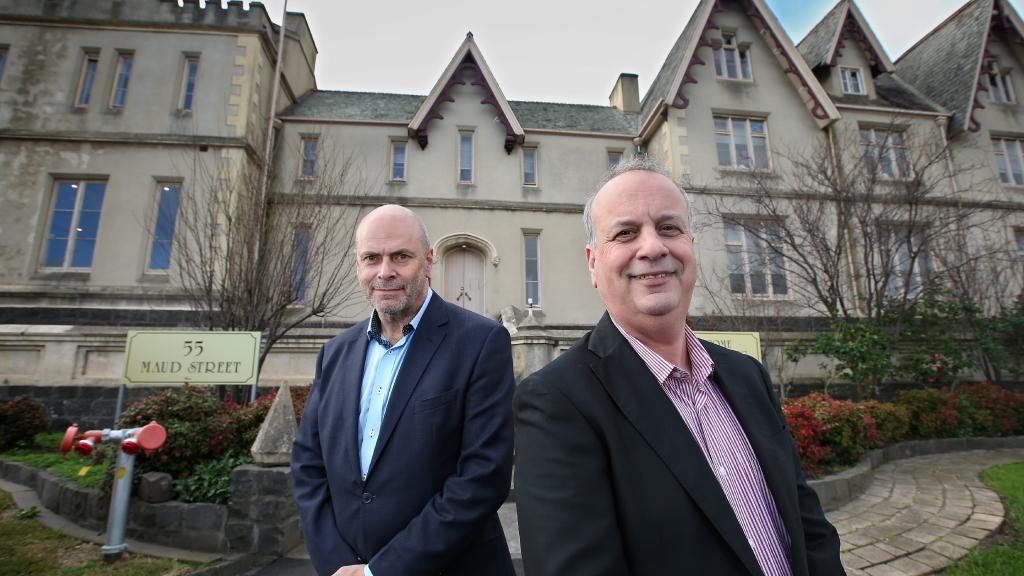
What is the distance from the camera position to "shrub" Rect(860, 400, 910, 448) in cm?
723

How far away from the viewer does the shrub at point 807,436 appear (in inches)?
215

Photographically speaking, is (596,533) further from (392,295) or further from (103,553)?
(103,553)

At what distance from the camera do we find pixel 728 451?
140cm

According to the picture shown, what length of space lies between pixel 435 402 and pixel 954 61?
958 inches

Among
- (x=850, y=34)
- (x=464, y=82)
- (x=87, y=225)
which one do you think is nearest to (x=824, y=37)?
(x=850, y=34)

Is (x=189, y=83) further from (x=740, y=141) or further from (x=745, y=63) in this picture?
(x=745, y=63)

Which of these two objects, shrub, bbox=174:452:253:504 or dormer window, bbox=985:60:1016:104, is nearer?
shrub, bbox=174:452:253:504

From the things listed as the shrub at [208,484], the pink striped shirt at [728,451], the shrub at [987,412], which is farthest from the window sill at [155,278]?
the shrub at [987,412]

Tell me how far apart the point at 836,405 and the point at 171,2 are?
64.5 ft

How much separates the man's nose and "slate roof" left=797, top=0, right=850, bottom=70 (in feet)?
64.5

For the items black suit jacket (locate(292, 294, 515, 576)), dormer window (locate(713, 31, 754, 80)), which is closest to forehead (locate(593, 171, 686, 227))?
black suit jacket (locate(292, 294, 515, 576))

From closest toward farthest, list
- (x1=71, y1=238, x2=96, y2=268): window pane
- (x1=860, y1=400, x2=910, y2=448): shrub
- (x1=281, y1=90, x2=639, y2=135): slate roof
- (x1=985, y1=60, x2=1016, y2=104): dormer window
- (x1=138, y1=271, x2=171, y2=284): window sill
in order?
1. (x1=860, y1=400, x2=910, y2=448): shrub
2. (x1=138, y1=271, x2=171, y2=284): window sill
3. (x1=71, y1=238, x2=96, y2=268): window pane
4. (x1=281, y1=90, x2=639, y2=135): slate roof
5. (x1=985, y1=60, x2=1016, y2=104): dormer window

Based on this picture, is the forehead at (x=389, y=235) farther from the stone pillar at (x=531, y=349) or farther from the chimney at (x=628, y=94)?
the chimney at (x=628, y=94)

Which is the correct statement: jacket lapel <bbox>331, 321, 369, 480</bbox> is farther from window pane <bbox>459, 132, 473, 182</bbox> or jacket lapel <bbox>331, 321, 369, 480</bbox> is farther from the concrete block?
window pane <bbox>459, 132, 473, 182</bbox>
